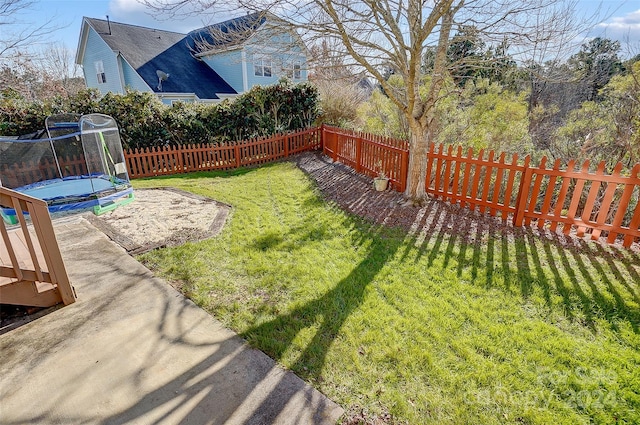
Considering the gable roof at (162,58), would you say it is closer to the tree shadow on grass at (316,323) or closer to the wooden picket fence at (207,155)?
the wooden picket fence at (207,155)

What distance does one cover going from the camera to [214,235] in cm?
514

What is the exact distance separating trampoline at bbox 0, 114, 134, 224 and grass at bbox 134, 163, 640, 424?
3380mm

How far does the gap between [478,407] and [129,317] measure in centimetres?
327

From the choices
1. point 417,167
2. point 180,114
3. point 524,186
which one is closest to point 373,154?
point 417,167

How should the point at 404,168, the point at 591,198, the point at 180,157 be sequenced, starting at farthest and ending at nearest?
the point at 180,157 < the point at 404,168 < the point at 591,198

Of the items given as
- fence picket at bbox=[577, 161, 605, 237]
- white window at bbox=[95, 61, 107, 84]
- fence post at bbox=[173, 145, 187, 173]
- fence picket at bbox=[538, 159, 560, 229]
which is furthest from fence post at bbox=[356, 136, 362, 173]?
white window at bbox=[95, 61, 107, 84]

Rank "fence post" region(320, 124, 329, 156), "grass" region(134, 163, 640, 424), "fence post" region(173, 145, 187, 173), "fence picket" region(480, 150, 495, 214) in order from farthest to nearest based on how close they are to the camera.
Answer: "fence post" region(320, 124, 329, 156) < "fence post" region(173, 145, 187, 173) < "fence picket" region(480, 150, 495, 214) < "grass" region(134, 163, 640, 424)

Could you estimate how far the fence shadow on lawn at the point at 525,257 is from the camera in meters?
3.30

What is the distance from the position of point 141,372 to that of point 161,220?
3851 mm

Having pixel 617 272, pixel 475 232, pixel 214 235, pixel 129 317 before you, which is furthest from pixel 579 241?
pixel 129 317

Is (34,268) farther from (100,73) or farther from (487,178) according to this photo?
(100,73)

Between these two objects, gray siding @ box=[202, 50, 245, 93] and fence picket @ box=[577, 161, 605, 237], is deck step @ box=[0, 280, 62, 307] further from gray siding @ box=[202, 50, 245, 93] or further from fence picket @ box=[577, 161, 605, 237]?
gray siding @ box=[202, 50, 245, 93]

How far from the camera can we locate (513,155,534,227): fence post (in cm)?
489

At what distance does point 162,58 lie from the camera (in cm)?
1870
